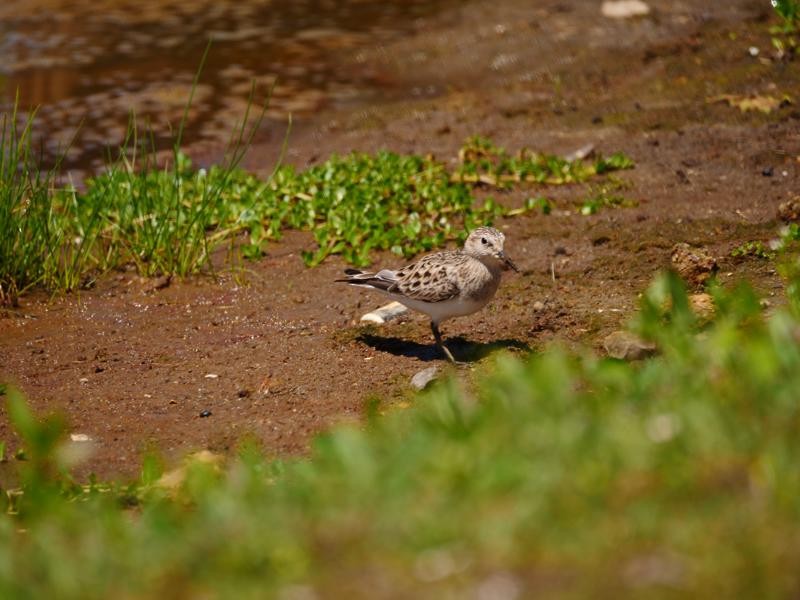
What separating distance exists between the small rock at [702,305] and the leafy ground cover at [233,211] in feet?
7.64

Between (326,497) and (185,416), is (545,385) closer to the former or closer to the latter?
(326,497)

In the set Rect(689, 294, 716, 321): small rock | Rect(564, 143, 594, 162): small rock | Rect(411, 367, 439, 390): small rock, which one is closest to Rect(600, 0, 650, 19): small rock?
Rect(564, 143, 594, 162): small rock

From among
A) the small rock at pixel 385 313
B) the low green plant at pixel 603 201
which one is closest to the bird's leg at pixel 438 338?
the small rock at pixel 385 313

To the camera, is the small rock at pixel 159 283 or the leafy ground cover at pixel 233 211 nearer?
the leafy ground cover at pixel 233 211

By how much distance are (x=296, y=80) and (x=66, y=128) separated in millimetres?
2928

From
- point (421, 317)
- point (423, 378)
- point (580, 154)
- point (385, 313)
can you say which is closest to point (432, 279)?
point (423, 378)

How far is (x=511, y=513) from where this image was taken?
12.1 feet

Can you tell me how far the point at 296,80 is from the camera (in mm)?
14562

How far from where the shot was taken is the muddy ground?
7234 millimetres

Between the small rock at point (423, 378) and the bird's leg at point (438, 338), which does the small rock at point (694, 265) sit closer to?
the bird's leg at point (438, 338)

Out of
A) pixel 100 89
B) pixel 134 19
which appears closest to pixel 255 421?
pixel 100 89

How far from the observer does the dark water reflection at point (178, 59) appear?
1331 centimetres

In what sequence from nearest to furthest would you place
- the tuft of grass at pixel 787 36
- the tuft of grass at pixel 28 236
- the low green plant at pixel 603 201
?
the tuft of grass at pixel 28 236
the low green plant at pixel 603 201
the tuft of grass at pixel 787 36

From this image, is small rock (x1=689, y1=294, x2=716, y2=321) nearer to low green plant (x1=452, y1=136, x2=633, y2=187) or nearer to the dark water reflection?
low green plant (x1=452, y1=136, x2=633, y2=187)
